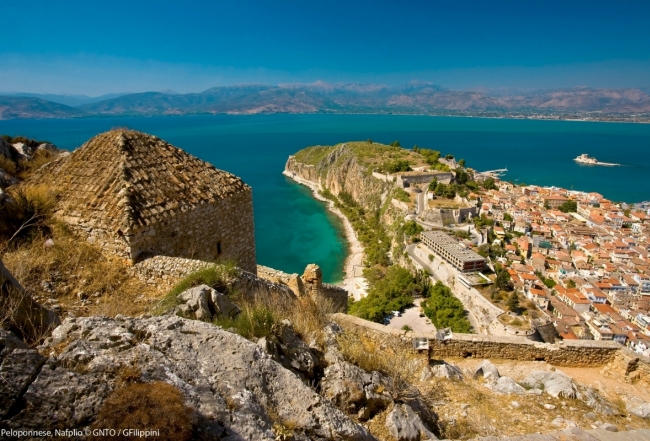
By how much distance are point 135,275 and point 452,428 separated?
524cm

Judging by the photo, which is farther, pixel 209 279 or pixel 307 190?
pixel 307 190

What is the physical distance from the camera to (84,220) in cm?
628

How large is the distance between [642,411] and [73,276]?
9.63 meters

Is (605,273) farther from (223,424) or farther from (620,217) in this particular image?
(223,424)

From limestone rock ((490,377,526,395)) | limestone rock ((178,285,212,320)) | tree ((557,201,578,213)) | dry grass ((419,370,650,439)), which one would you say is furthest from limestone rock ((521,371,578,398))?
tree ((557,201,578,213))

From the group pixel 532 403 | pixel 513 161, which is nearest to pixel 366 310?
pixel 532 403

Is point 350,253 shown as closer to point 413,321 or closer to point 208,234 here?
point 413,321

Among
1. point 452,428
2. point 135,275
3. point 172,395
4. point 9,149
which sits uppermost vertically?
point 9,149

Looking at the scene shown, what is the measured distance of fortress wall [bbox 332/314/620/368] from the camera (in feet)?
25.7

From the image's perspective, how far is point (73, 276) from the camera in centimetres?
557

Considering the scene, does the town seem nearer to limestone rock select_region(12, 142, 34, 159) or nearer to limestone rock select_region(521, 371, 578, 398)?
limestone rock select_region(521, 371, 578, 398)

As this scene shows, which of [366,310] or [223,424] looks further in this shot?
[366,310]

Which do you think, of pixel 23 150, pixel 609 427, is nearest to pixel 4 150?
pixel 23 150

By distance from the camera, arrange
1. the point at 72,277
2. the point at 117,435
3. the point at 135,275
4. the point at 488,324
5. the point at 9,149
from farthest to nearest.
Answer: the point at 488,324 < the point at 9,149 < the point at 135,275 < the point at 72,277 < the point at 117,435
